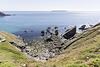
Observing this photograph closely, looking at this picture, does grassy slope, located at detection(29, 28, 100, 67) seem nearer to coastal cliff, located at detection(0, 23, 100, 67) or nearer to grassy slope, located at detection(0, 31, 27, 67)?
coastal cliff, located at detection(0, 23, 100, 67)

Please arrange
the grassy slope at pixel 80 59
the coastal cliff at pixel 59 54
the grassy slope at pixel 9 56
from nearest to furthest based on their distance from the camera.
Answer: the grassy slope at pixel 80 59 < the coastal cliff at pixel 59 54 < the grassy slope at pixel 9 56

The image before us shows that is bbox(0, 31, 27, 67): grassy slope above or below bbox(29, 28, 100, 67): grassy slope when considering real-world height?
below

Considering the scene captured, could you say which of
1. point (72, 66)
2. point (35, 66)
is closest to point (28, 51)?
point (35, 66)

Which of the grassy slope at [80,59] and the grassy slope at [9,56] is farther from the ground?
the grassy slope at [80,59]

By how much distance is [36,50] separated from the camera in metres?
52.3

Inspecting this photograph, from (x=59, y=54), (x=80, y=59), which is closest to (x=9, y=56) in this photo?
(x=59, y=54)

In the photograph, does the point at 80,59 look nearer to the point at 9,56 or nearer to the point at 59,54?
the point at 59,54

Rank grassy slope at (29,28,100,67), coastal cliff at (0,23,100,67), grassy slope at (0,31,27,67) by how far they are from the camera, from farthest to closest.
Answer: grassy slope at (0,31,27,67)
coastal cliff at (0,23,100,67)
grassy slope at (29,28,100,67)

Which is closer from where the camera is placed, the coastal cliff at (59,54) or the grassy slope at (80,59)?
the grassy slope at (80,59)

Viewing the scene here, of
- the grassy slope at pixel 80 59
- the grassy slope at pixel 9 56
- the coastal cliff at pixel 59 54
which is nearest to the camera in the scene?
the grassy slope at pixel 80 59

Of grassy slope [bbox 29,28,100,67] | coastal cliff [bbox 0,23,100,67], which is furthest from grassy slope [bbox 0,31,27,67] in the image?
grassy slope [bbox 29,28,100,67]

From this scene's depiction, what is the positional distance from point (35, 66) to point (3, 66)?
23.6 ft

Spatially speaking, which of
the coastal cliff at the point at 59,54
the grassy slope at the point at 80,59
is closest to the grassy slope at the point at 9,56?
the coastal cliff at the point at 59,54

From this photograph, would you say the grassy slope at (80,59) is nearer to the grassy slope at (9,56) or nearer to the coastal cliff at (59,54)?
the coastal cliff at (59,54)
